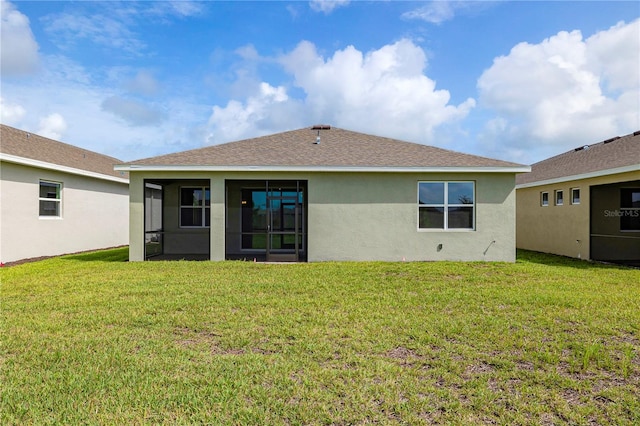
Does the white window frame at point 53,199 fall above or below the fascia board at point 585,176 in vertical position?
below

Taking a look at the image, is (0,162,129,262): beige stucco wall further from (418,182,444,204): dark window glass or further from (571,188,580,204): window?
(571,188,580,204): window

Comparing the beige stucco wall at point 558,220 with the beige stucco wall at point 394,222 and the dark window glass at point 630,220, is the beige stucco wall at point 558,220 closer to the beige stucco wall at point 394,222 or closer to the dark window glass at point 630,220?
the dark window glass at point 630,220

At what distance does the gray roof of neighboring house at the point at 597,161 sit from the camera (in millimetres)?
11906

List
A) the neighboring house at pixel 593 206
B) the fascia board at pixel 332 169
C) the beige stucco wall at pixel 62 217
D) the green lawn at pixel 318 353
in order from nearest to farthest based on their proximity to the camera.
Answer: the green lawn at pixel 318 353 → the fascia board at pixel 332 169 → the beige stucco wall at pixel 62 217 → the neighboring house at pixel 593 206

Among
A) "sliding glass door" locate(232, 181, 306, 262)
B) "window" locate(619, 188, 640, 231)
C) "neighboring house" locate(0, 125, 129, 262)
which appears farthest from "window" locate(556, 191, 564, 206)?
"neighboring house" locate(0, 125, 129, 262)

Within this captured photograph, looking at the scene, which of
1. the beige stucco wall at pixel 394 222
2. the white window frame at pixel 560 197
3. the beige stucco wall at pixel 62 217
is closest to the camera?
the beige stucco wall at pixel 62 217

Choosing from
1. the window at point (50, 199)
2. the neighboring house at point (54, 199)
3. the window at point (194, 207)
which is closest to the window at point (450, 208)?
the window at point (194, 207)

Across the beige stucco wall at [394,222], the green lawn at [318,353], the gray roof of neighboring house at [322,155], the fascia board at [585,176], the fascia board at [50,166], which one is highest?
the gray roof of neighboring house at [322,155]

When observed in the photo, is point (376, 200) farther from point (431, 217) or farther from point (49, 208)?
point (49, 208)

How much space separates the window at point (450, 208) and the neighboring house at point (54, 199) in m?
12.6

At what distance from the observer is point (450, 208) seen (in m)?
11.6

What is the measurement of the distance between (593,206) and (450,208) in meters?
6.33

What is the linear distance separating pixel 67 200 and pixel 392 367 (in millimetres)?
14364

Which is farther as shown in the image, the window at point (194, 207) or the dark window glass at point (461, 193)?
the window at point (194, 207)
